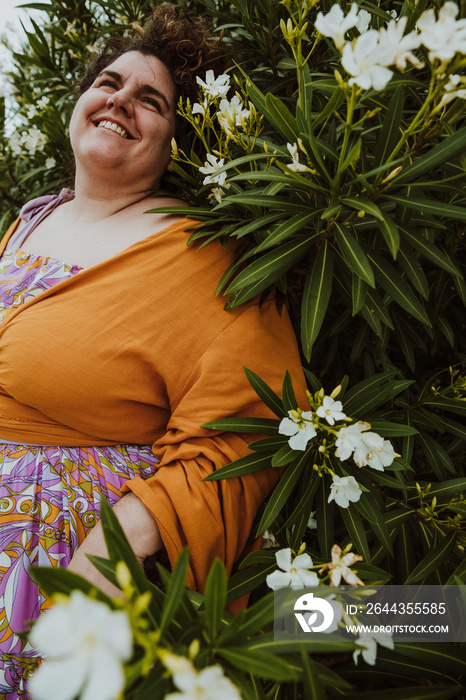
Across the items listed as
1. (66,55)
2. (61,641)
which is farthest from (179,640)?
(66,55)

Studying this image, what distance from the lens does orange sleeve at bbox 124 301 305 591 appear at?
3.32 ft

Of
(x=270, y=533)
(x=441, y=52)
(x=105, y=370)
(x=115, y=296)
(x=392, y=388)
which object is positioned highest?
(x=441, y=52)

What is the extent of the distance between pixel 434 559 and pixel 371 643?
1.26 ft

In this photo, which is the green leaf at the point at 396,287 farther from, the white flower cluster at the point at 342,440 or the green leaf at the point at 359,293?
the white flower cluster at the point at 342,440

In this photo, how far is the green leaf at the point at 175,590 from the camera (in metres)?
0.56

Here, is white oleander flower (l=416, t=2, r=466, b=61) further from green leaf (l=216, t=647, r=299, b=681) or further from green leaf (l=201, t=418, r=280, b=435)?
green leaf (l=216, t=647, r=299, b=681)

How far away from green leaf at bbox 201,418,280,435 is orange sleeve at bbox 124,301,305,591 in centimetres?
3

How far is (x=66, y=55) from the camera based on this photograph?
216 centimetres

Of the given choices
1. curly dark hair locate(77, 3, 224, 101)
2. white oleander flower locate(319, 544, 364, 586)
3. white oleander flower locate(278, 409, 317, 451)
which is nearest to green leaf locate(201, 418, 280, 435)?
white oleander flower locate(278, 409, 317, 451)

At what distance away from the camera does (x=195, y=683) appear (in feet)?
1.45

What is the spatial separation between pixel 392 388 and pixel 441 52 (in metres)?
0.67

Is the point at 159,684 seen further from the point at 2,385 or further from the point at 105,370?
the point at 2,385

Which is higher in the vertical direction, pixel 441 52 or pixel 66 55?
pixel 66 55

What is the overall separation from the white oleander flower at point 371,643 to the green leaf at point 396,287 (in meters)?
0.60
